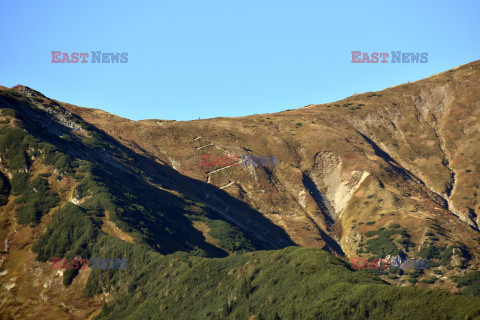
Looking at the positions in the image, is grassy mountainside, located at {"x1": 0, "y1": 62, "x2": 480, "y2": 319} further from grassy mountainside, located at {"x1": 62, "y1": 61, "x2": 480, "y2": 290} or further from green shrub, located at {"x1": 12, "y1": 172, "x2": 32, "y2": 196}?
grassy mountainside, located at {"x1": 62, "y1": 61, "x2": 480, "y2": 290}

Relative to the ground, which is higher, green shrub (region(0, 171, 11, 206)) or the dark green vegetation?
green shrub (region(0, 171, 11, 206))

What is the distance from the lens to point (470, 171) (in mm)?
121000

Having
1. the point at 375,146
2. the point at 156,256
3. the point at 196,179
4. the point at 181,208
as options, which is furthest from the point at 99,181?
the point at 375,146

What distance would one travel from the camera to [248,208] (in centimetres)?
10575

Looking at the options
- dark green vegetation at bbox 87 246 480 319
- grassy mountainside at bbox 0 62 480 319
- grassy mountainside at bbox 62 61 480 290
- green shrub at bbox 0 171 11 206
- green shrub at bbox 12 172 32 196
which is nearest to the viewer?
dark green vegetation at bbox 87 246 480 319

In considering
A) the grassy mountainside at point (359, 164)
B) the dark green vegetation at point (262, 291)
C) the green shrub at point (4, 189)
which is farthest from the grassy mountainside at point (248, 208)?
the grassy mountainside at point (359, 164)

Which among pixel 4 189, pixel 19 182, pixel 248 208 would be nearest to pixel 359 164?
pixel 248 208

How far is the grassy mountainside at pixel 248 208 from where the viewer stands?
43.7m

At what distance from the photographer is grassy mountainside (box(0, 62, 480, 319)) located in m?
43.7

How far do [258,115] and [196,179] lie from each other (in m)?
48.5

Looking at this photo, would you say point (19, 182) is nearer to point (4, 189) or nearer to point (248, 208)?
point (4, 189)

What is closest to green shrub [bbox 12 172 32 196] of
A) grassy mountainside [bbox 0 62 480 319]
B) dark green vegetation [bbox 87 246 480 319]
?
grassy mountainside [bbox 0 62 480 319]

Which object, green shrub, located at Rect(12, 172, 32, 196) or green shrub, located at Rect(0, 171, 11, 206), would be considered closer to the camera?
green shrub, located at Rect(0, 171, 11, 206)

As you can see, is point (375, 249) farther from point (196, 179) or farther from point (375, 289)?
point (375, 289)
